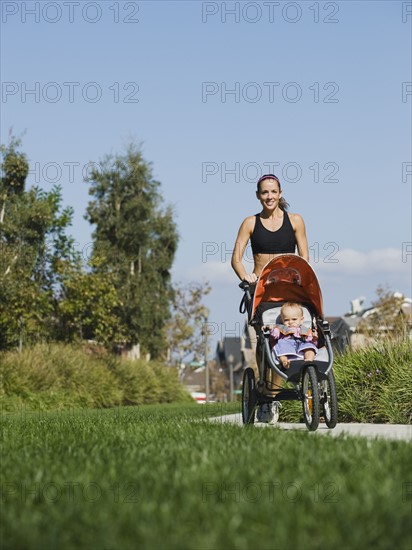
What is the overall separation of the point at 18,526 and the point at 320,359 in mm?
4978

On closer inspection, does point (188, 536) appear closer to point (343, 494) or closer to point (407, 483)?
point (343, 494)

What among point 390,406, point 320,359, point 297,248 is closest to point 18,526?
Result: point 320,359

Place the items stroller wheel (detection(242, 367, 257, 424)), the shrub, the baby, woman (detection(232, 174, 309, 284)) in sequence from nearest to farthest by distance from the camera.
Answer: the baby < stroller wheel (detection(242, 367, 257, 424)) < woman (detection(232, 174, 309, 284)) < the shrub

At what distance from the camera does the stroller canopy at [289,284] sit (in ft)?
27.7

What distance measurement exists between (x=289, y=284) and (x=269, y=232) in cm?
62

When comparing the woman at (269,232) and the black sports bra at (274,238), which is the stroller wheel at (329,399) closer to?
the woman at (269,232)

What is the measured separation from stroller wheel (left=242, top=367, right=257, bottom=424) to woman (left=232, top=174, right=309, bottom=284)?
3.34 ft

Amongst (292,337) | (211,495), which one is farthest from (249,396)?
(211,495)

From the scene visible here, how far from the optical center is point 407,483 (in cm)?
444

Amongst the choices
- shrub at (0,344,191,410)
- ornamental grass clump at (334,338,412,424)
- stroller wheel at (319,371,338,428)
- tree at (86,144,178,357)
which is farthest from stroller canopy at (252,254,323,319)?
tree at (86,144,178,357)

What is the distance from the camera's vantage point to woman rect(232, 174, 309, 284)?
29.2 feet

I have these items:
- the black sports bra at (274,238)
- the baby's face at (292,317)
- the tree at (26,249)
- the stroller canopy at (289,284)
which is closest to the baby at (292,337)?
the baby's face at (292,317)

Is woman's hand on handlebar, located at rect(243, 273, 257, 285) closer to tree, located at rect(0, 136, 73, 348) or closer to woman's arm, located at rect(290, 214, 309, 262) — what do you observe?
woman's arm, located at rect(290, 214, 309, 262)

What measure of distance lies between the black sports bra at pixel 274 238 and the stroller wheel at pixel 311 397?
5.20 ft
